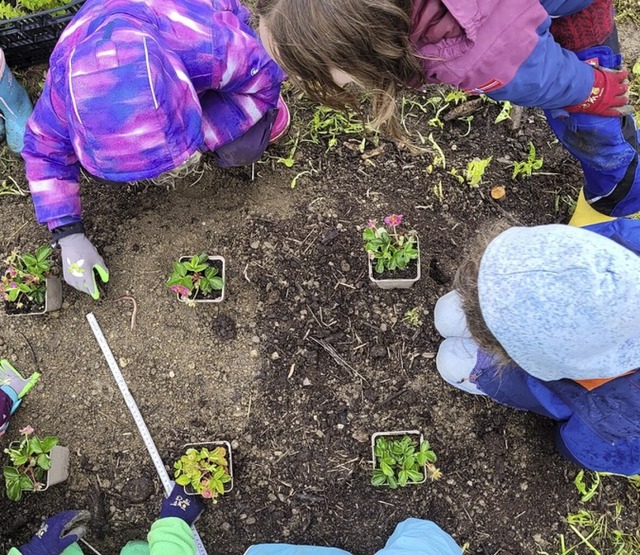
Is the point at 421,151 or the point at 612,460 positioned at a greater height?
the point at 421,151

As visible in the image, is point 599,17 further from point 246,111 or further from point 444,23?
point 246,111

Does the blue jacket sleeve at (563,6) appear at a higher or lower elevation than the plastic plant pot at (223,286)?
higher

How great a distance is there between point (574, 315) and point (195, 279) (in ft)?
4.76

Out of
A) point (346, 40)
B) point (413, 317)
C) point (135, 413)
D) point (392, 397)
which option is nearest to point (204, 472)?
point (135, 413)

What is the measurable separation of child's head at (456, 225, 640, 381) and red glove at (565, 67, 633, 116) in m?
0.69

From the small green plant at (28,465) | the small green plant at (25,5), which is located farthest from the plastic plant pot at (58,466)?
the small green plant at (25,5)

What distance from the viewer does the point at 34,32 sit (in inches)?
95.3

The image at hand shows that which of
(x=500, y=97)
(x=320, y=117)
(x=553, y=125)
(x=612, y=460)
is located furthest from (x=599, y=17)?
(x=612, y=460)

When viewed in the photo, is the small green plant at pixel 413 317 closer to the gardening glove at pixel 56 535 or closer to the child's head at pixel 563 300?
the child's head at pixel 563 300

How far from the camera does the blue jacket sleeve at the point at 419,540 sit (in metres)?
1.87

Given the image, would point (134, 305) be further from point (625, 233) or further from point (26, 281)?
point (625, 233)

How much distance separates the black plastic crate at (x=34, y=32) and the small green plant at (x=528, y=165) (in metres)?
1.96

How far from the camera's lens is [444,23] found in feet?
4.71

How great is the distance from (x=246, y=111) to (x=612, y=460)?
180 cm
